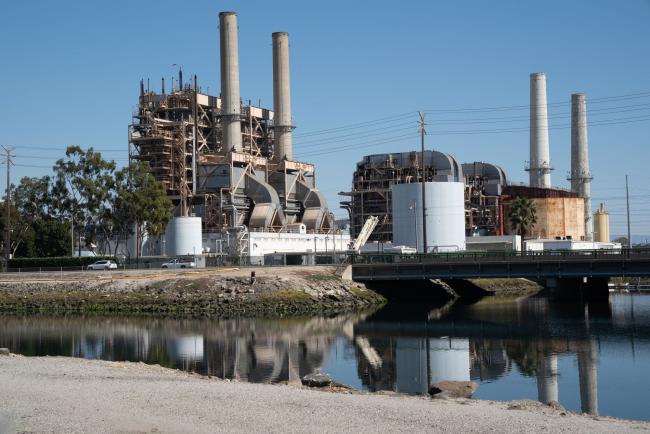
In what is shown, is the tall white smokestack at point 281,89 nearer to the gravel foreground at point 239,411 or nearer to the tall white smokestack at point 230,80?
the tall white smokestack at point 230,80

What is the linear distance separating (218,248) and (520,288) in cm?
3845

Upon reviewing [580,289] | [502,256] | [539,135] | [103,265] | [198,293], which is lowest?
[580,289]

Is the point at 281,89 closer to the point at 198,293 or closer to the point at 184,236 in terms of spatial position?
the point at 184,236

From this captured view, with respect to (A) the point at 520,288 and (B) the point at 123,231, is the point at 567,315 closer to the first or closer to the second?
(A) the point at 520,288

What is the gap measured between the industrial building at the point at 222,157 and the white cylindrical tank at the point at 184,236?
5.08 m

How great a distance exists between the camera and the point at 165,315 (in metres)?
73.2

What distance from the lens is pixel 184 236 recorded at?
101 meters

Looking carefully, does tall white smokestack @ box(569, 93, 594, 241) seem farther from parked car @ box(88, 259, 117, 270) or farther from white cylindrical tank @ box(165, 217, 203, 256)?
parked car @ box(88, 259, 117, 270)

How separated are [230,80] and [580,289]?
172ft

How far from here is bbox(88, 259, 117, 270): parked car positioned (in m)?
95.4

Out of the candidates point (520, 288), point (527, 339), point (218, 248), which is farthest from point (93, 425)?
point (520, 288)

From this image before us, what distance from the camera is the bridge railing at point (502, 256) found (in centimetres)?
7306

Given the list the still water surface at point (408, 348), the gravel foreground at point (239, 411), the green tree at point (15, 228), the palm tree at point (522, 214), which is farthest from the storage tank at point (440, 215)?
the gravel foreground at point (239, 411)

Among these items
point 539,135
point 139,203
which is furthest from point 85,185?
point 539,135
